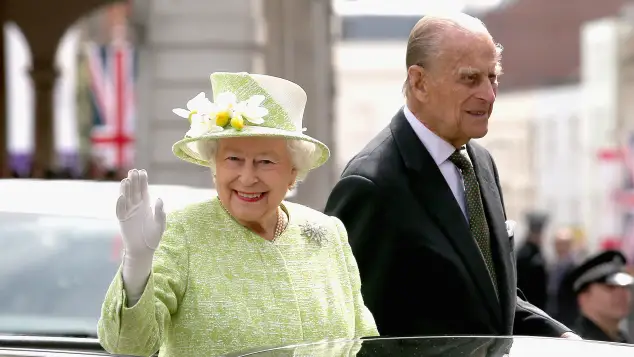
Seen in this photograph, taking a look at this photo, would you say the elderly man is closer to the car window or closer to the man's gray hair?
the man's gray hair

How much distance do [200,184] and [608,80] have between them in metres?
36.5

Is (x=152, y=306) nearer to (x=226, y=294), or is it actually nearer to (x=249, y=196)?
(x=226, y=294)

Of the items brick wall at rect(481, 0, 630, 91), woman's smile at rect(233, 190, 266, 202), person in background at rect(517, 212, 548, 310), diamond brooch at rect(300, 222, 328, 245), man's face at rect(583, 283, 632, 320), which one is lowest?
brick wall at rect(481, 0, 630, 91)

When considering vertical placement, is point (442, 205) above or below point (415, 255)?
above

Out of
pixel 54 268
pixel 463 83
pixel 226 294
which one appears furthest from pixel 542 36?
pixel 226 294

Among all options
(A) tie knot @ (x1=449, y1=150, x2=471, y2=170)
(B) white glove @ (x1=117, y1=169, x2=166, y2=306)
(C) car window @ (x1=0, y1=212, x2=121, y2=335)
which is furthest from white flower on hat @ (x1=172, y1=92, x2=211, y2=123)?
(C) car window @ (x1=0, y1=212, x2=121, y2=335)

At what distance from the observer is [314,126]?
19734 mm

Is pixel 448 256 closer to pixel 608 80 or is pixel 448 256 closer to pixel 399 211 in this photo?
pixel 399 211

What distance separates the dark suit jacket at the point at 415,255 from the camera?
183 inches

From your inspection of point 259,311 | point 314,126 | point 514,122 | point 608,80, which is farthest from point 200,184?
point 514,122

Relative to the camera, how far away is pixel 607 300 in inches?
344

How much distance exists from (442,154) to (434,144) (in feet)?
0.14

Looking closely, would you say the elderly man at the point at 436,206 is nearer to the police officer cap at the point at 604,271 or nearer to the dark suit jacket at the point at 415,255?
the dark suit jacket at the point at 415,255

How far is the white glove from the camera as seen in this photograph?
360 centimetres
